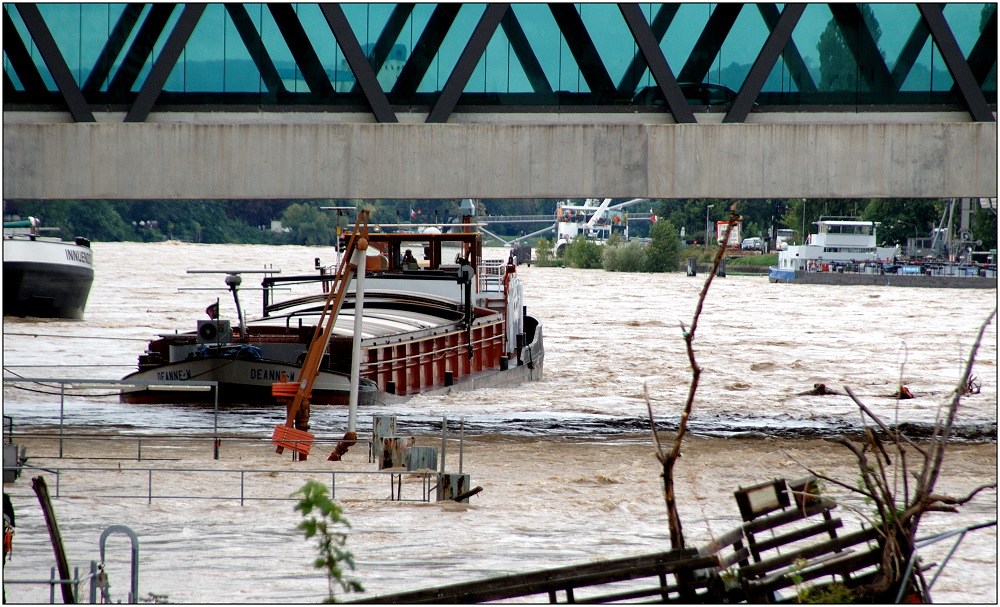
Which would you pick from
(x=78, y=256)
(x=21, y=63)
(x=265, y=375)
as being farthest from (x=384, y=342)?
(x=78, y=256)

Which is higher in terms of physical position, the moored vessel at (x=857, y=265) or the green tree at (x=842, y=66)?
the green tree at (x=842, y=66)

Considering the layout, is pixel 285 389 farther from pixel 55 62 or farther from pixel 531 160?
pixel 55 62

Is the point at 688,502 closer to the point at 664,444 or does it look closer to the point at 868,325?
the point at 664,444

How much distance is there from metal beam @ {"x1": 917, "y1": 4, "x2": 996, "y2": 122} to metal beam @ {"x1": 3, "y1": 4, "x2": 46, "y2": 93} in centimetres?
1222

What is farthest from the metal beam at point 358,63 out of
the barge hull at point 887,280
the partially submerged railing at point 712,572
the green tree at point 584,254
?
the green tree at point 584,254

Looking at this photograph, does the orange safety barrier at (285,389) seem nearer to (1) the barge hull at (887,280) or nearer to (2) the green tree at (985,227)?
(1) the barge hull at (887,280)

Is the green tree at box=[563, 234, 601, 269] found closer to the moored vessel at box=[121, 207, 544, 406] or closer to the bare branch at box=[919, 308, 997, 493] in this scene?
the moored vessel at box=[121, 207, 544, 406]

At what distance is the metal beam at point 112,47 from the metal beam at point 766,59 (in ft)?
28.2

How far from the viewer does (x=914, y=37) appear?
15922 mm

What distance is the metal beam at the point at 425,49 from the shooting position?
51.4ft

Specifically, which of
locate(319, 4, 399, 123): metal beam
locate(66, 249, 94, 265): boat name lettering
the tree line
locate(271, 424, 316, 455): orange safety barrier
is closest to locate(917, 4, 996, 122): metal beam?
locate(319, 4, 399, 123): metal beam

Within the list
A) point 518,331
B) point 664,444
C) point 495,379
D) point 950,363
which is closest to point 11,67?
point 664,444

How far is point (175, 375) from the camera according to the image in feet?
68.1

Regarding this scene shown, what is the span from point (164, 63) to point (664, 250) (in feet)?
324
